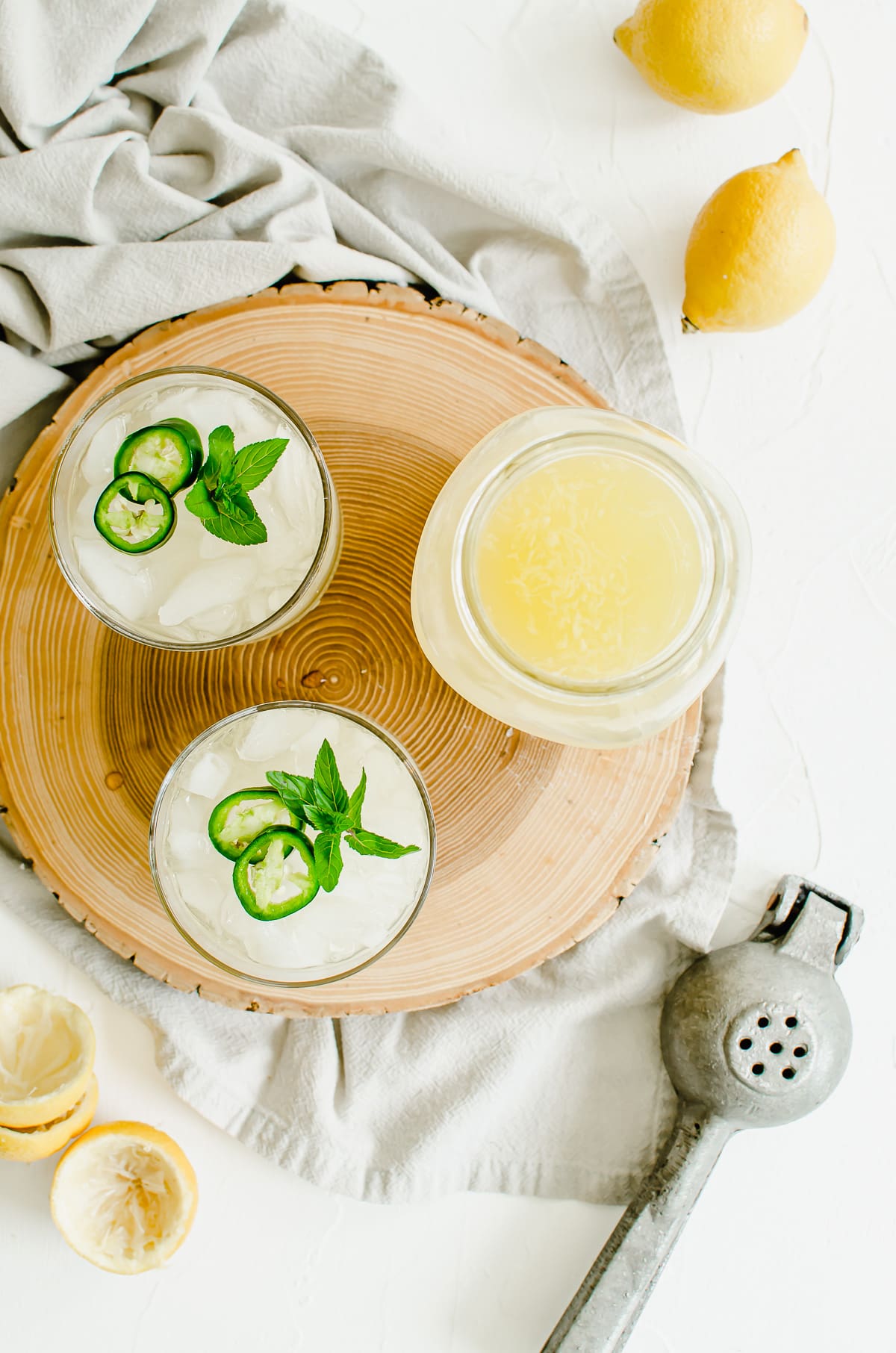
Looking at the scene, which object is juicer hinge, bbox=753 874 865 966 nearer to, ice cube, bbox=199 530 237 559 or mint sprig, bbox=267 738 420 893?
mint sprig, bbox=267 738 420 893

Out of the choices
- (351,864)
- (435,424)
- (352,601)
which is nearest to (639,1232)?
(351,864)

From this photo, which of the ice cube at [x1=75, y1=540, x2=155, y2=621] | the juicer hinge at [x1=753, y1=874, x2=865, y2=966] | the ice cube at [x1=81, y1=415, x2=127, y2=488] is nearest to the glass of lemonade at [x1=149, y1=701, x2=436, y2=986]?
the ice cube at [x1=75, y1=540, x2=155, y2=621]

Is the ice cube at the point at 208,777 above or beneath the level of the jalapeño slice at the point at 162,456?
beneath

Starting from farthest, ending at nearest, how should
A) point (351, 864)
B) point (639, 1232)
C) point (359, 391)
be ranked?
point (639, 1232) < point (359, 391) < point (351, 864)

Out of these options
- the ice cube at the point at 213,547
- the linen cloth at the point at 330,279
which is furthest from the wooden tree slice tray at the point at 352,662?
the ice cube at the point at 213,547

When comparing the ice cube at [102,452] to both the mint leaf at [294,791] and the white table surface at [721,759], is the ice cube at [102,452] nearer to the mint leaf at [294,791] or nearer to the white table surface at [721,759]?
the mint leaf at [294,791]

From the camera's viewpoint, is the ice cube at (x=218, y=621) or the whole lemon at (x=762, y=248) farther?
the whole lemon at (x=762, y=248)

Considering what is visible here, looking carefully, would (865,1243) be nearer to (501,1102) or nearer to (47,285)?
(501,1102)
